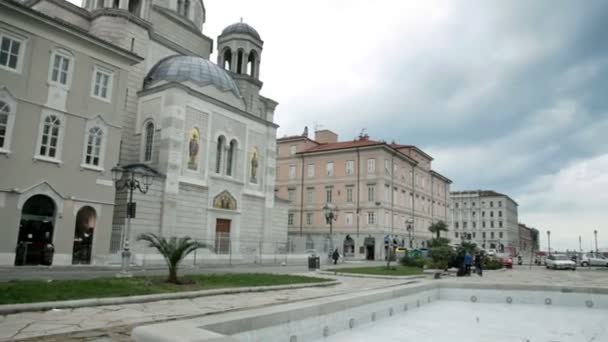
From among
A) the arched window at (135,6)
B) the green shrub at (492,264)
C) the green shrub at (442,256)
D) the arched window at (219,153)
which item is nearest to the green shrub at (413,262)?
the green shrub at (442,256)

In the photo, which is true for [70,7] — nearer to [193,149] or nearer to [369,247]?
[193,149]

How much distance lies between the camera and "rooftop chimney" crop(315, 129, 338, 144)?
58.9m

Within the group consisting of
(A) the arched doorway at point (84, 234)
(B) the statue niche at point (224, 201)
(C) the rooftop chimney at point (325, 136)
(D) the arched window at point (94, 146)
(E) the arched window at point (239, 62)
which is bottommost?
(A) the arched doorway at point (84, 234)

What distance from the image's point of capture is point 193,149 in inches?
1142

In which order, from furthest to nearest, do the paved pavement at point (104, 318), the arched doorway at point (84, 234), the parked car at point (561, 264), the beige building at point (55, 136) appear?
1. the parked car at point (561, 264)
2. the arched doorway at point (84, 234)
3. the beige building at point (55, 136)
4. the paved pavement at point (104, 318)

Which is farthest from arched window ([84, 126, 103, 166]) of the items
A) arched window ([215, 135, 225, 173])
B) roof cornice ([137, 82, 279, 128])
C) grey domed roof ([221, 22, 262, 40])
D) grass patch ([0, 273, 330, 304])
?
grey domed roof ([221, 22, 262, 40])

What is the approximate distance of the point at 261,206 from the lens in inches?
1390

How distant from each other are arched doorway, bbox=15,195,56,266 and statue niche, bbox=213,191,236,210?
38.0 ft

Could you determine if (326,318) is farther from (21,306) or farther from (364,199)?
(364,199)

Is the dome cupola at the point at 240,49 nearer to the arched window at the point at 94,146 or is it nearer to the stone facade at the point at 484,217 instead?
the arched window at the point at 94,146

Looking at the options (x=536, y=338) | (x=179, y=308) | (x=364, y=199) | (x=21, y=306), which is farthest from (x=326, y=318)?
(x=364, y=199)

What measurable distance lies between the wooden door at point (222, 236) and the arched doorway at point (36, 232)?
11.3m

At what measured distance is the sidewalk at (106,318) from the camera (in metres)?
6.31

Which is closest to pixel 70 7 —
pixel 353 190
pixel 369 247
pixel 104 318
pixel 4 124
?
pixel 4 124
